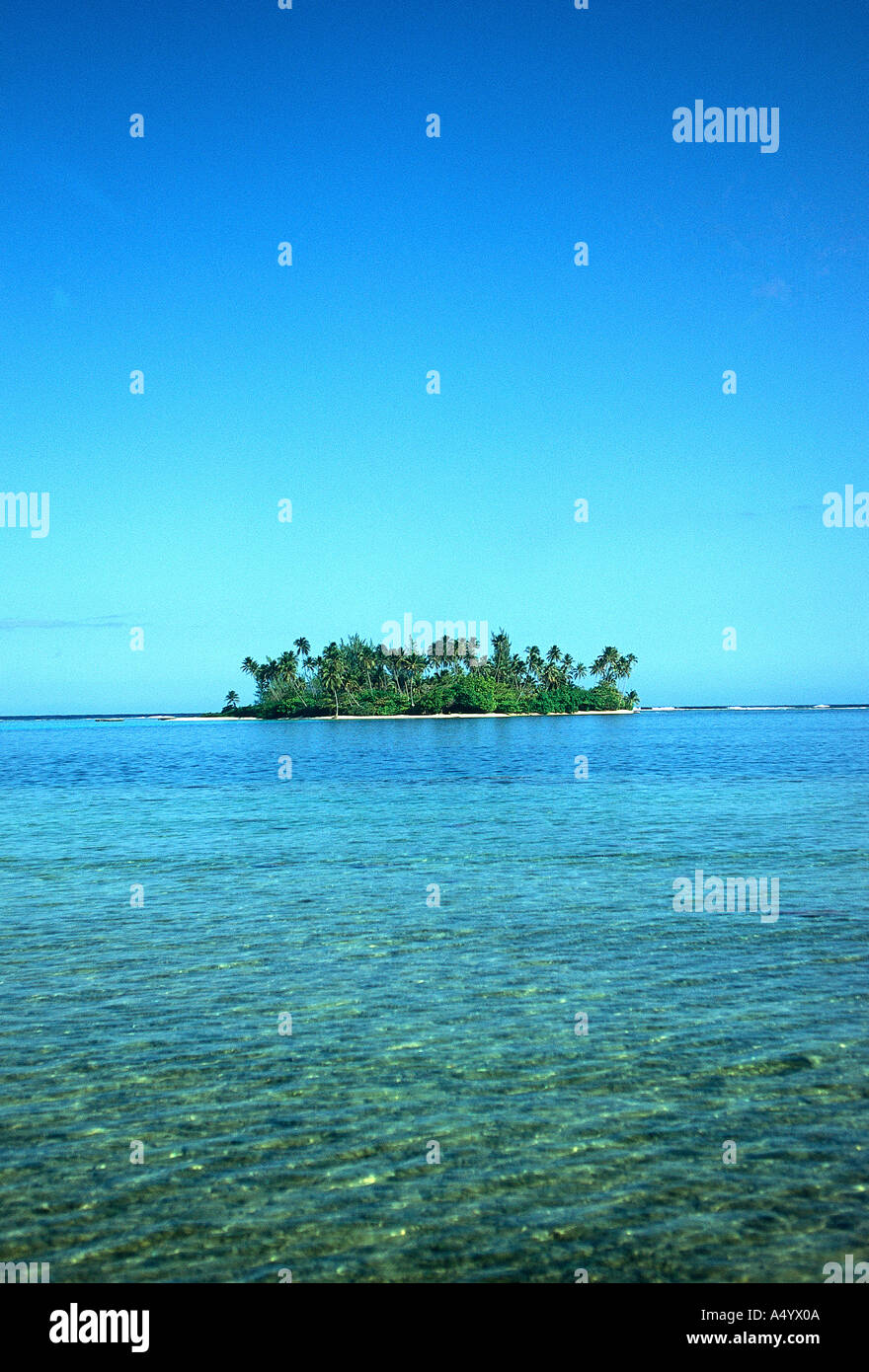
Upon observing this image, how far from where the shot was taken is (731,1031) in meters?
11.2

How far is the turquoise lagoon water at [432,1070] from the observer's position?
7.02 meters

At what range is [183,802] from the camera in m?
43.4

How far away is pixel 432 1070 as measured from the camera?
1022 centimetres

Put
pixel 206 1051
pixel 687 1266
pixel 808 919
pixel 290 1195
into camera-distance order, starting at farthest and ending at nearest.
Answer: pixel 808 919 → pixel 206 1051 → pixel 290 1195 → pixel 687 1266

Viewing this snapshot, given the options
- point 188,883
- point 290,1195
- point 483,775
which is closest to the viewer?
point 290,1195

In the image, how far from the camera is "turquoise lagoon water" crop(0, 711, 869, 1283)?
7.02 meters

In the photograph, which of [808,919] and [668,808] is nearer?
[808,919]

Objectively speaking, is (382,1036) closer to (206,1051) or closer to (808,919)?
(206,1051)

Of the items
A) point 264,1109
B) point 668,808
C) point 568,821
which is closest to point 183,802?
point 568,821
